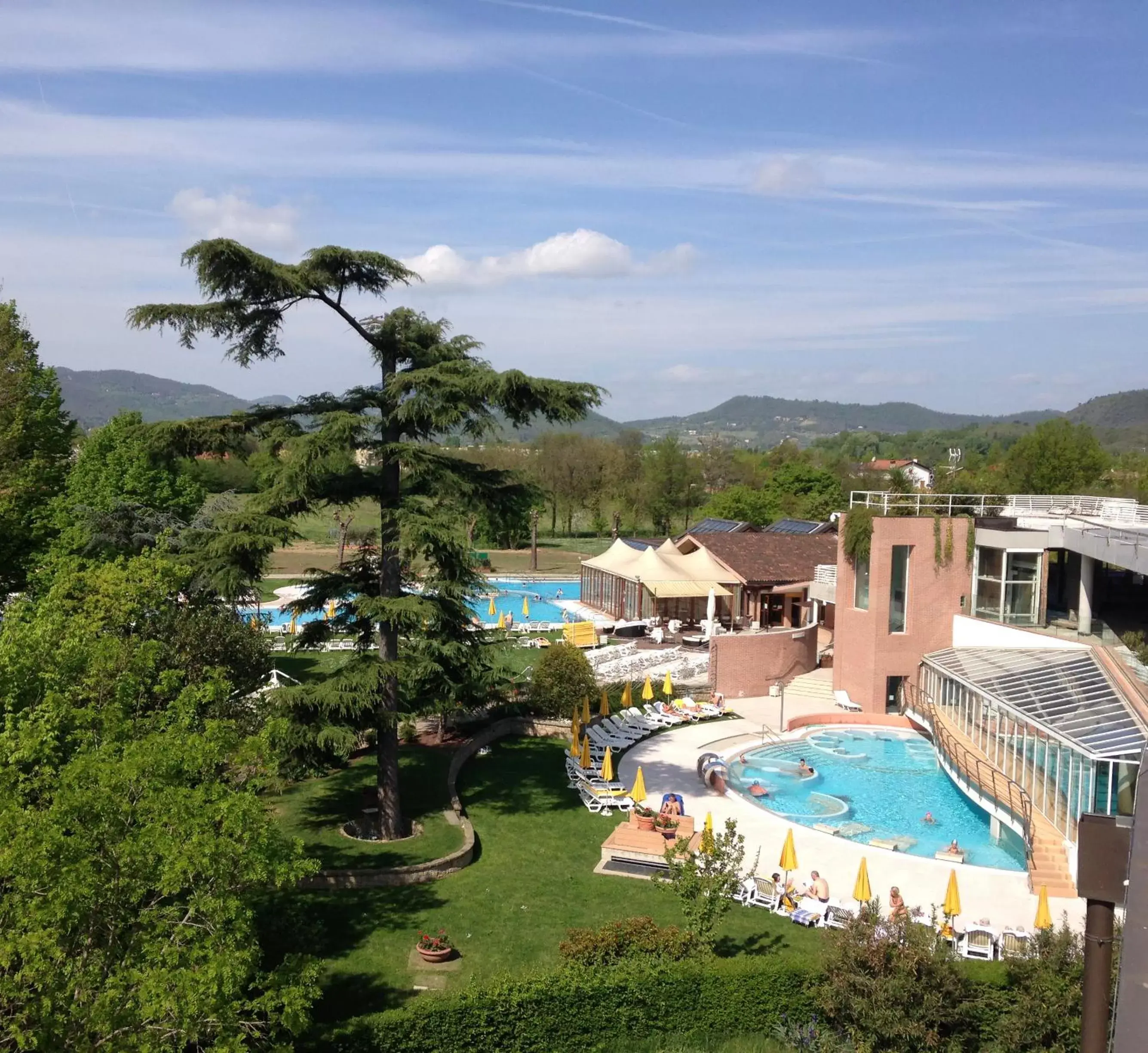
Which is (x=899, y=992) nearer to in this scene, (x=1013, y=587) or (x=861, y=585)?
(x=1013, y=587)

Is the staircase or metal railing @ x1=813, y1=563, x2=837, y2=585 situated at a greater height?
metal railing @ x1=813, y1=563, x2=837, y2=585

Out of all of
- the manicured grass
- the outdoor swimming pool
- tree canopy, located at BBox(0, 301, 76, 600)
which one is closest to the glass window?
the manicured grass

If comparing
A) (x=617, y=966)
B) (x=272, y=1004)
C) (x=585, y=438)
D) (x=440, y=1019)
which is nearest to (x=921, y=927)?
(x=617, y=966)

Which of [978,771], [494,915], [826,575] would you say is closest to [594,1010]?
[494,915]

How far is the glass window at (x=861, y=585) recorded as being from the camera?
28.8 meters

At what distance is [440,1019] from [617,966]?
221 cm

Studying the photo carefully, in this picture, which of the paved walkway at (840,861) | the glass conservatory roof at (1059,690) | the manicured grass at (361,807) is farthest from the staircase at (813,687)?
the manicured grass at (361,807)

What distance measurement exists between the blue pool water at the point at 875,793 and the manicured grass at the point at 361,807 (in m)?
6.91

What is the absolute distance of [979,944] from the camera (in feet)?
45.9

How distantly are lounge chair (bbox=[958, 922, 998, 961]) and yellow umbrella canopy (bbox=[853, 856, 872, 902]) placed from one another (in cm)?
140

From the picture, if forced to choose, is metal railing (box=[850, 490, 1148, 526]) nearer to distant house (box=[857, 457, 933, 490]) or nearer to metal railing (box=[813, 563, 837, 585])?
distant house (box=[857, 457, 933, 490])

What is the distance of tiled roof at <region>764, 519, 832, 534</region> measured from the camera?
4566 centimetres

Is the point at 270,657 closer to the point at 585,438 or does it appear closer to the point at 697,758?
the point at 697,758

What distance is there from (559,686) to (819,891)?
1182cm
